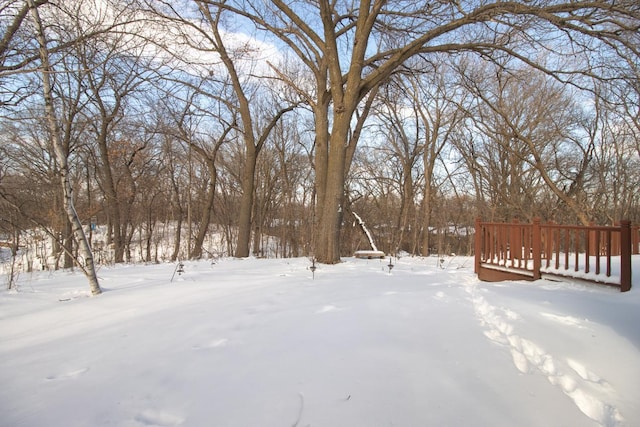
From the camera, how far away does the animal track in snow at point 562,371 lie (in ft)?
6.08

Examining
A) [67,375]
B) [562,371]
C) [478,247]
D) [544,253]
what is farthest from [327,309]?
[544,253]

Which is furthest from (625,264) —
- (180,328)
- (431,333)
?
(180,328)

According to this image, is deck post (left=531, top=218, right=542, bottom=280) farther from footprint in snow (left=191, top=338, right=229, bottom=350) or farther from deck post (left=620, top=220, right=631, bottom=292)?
footprint in snow (left=191, top=338, right=229, bottom=350)

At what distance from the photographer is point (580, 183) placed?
63.3 ft

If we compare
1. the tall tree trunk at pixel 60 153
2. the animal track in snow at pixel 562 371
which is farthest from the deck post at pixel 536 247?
the tall tree trunk at pixel 60 153

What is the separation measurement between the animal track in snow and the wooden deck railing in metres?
1.85

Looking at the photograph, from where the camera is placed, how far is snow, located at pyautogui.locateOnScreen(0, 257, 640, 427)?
67.9 inches

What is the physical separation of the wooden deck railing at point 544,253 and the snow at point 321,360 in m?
0.69

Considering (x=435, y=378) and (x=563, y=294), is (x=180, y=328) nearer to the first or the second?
(x=435, y=378)

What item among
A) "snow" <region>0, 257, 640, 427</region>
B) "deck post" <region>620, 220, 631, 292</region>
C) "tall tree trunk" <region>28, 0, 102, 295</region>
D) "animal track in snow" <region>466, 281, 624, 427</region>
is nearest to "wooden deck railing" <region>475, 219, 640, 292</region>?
"deck post" <region>620, 220, 631, 292</region>

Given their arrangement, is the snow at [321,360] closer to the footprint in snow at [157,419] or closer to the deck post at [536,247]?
the footprint in snow at [157,419]

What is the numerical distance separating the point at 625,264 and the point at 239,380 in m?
4.82

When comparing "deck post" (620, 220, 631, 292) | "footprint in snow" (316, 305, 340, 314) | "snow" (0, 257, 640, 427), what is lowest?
"snow" (0, 257, 640, 427)

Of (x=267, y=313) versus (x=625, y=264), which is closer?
(x=267, y=313)
